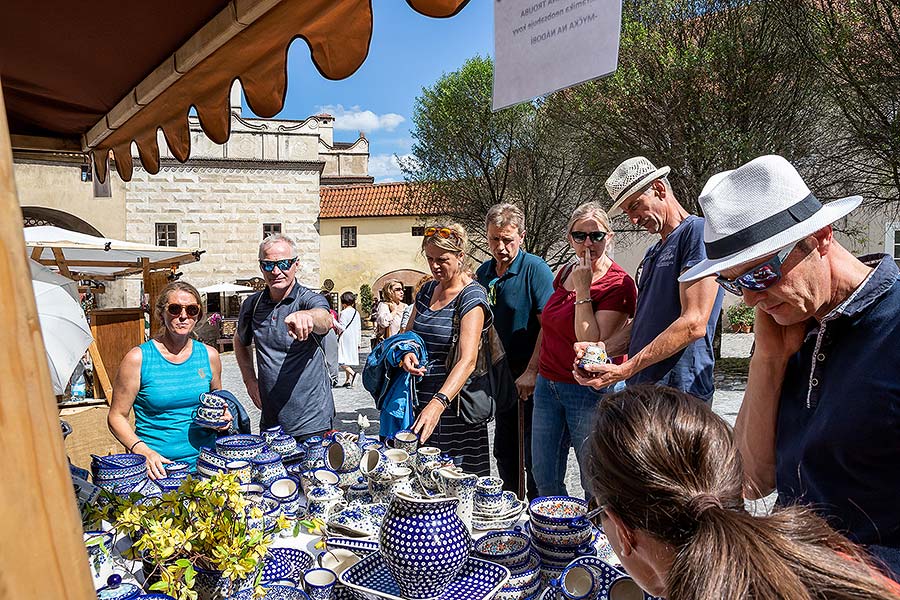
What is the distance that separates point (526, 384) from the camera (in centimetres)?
385

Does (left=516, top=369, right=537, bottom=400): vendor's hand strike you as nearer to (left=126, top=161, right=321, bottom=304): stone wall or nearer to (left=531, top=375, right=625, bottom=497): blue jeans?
(left=531, top=375, right=625, bottom=497): blue jeans

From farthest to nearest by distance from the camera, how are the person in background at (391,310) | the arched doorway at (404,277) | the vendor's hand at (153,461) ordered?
1. the arched doorway at (404,277)
2. the person in background at (391,310)
3. the vendor's hand at (153,461)

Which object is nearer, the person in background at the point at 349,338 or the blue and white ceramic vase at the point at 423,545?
the blue and white ceramic vase at the point at 423,545

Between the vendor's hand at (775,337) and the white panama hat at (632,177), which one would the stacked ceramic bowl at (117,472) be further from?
the white panama hat at (632,177)

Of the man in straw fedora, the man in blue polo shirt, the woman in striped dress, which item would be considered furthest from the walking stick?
the man in straw fedora

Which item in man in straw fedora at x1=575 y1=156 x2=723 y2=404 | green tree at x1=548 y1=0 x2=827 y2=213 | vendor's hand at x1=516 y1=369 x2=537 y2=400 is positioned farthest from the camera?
green tree at x1=548 y1=0 x2=827 y2=213

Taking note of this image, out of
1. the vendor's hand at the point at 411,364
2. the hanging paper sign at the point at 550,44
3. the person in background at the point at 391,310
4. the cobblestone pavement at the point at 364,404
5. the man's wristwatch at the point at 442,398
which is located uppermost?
the hanging paper sign at the point at 550,44

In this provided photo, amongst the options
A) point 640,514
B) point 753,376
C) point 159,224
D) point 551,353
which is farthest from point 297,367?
point 159,224

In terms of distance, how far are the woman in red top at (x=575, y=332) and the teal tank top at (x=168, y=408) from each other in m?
1.74

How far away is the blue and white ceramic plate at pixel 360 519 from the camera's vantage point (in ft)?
6.48

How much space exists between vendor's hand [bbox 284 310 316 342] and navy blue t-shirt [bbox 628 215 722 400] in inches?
65.4

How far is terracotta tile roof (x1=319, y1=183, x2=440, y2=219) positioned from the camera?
29516 millimetres

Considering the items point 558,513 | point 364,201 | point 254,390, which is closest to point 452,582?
point 558,513

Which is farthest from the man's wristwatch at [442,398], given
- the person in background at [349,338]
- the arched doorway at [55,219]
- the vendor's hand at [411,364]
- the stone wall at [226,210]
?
the arched doorway at [55,219]
